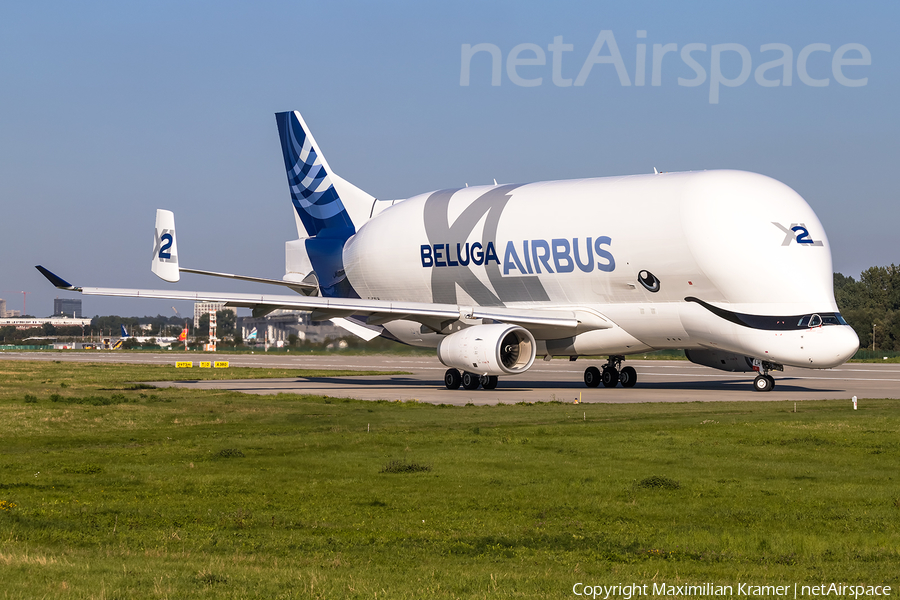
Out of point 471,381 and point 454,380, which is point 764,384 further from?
point 454,380

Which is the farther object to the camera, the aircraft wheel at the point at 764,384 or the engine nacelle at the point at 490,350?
the aircraft wheel at the point at 764,384

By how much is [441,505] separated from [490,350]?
1970 centimetres

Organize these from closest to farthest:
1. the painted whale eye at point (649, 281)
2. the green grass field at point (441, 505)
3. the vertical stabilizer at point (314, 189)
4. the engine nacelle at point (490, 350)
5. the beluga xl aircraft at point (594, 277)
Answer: the green grass field at point (441, 505) → the beluga xl aircraft at point (594, 277) → the painted whale eye at point (649, 281) → the engine nacelle at point (490, 350) → the vertical stabilizer at point (314, 189)

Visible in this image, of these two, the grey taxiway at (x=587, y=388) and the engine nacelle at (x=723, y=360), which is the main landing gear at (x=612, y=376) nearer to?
the grey taxiway at (x=587, y=388)

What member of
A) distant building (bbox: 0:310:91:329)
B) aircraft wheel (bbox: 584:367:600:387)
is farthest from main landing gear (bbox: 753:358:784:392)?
distant building (bbox: 0:310:91:329)

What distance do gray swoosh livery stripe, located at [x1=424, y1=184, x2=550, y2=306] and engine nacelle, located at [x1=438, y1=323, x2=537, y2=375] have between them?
249 cm

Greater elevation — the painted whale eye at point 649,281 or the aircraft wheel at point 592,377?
the painted whale eye at point 649,281

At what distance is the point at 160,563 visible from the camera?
27.3ft

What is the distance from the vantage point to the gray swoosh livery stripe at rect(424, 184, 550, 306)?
3506 centimetres

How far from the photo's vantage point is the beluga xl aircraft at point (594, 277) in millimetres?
29438

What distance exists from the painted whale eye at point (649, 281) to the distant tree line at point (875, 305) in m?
71.6

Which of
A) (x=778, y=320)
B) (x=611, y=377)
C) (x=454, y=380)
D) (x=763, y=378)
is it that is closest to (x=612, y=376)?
(x=611, y=377)

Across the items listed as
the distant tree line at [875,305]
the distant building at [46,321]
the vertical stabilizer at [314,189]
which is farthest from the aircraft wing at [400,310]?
the distant building at [46,321]

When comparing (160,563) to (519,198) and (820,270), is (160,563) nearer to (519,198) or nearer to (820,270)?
(820,270)
